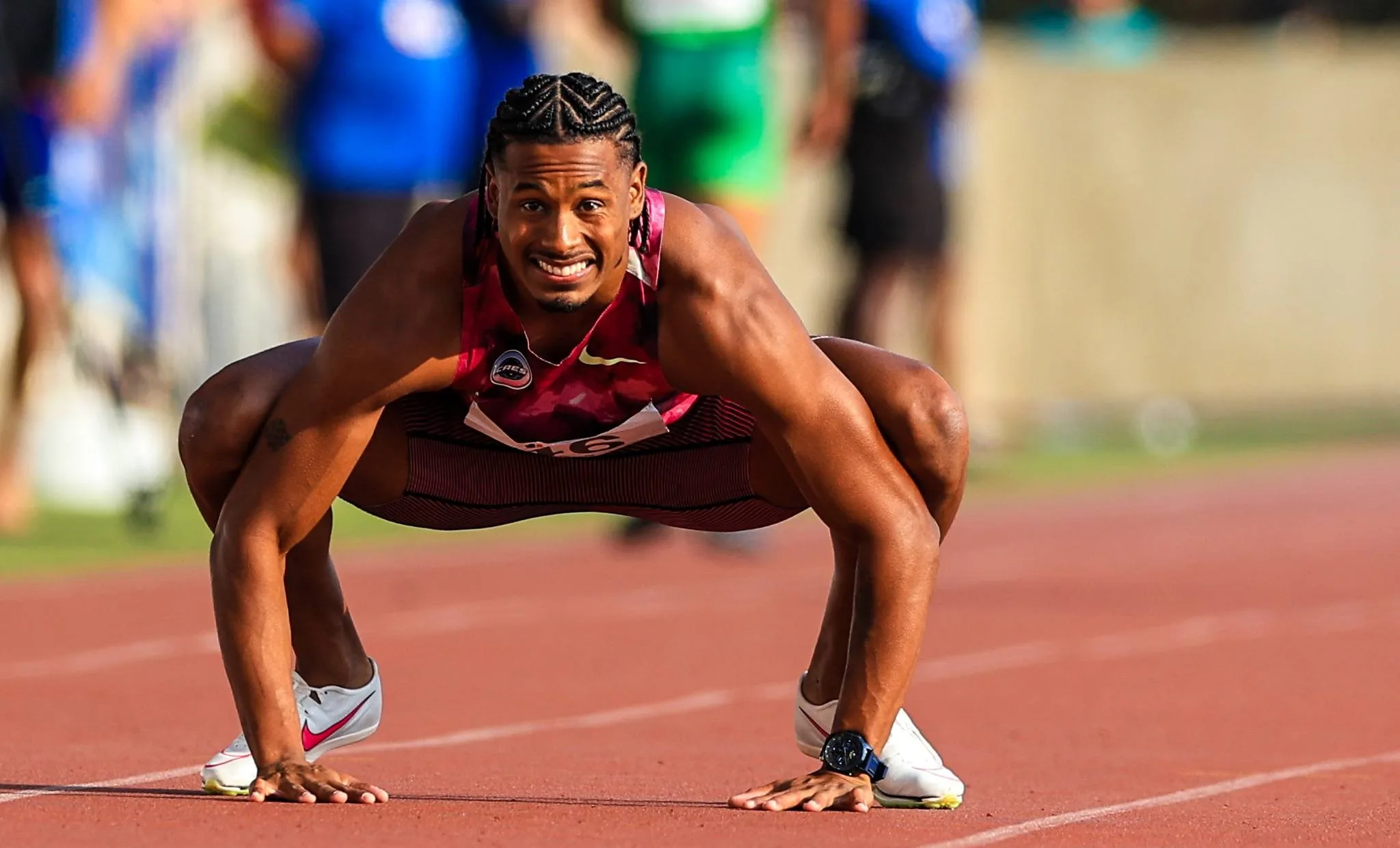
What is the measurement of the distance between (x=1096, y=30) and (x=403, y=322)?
15760 millimetres

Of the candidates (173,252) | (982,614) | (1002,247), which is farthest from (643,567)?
(1002,247)

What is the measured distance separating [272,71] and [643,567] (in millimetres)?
5340

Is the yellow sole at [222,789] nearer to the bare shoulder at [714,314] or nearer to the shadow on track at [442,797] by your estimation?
the shadow on track at [442,797]

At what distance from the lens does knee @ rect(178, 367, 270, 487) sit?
17.9 ft

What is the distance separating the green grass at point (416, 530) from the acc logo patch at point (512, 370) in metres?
5.18

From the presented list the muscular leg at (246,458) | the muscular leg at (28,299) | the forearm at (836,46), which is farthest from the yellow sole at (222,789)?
the forearm at (836,46)

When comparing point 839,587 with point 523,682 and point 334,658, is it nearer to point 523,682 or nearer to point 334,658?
point 334,658

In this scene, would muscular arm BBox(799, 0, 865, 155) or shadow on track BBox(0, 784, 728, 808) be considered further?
muscular arm BBox(799, 0, 865, 155)

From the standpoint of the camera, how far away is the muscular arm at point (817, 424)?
521cm

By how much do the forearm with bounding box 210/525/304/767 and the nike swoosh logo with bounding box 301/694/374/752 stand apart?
1.17 ft

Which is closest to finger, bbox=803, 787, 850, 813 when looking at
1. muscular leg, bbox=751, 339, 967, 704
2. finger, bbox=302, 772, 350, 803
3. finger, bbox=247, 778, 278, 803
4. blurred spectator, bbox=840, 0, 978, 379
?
muscular leg, bbox=751, 339, 967, 704

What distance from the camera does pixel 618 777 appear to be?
6.01m

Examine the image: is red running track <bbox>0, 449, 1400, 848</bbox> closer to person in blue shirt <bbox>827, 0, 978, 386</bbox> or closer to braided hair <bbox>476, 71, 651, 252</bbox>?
braided hair <bbox>476, 71, 651, 252</bbox>

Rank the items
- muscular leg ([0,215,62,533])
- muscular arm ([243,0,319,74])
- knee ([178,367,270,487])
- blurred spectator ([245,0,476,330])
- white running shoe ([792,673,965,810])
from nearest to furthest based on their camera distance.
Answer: knee ([178,367,270,487]) → white running shoe ([792,673,965,810]) → muscular leg ([0,215,62,533]) → blurred spectator ([245,0,476,330]) → muscular arm ([243,0,319,74])
